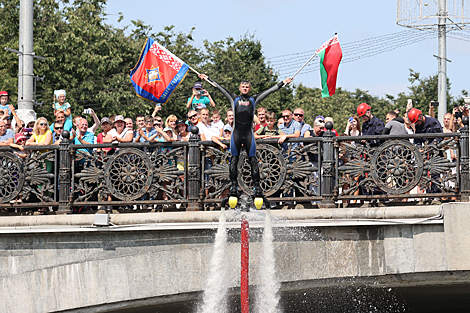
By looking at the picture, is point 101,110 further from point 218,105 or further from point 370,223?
point 370,223

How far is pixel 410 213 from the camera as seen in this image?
32.0 ft

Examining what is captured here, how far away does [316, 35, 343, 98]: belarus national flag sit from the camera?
37.4 feet

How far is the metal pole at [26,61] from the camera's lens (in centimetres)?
1394

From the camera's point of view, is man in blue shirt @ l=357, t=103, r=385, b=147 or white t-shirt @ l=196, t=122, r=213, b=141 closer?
man in blue shirt @ l=357, t=103, r=385, b=147

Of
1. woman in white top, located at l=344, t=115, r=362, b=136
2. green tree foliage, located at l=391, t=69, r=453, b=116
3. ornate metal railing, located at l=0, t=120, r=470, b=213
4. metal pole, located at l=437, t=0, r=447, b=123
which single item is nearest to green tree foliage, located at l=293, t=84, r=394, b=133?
green tree foliage, located at l=391, t=69, r=453, b=116

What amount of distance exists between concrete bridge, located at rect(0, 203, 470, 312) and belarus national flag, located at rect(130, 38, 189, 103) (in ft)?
9.20

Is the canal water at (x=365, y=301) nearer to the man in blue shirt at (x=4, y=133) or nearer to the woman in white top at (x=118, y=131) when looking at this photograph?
the woman in white top at (x=118, y=131)

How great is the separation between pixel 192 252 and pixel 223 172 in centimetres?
142

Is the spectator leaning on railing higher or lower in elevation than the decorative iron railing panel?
higher

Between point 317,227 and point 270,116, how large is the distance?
230cm

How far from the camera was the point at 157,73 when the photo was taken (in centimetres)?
1196

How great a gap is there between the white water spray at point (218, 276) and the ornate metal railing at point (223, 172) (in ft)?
2.44

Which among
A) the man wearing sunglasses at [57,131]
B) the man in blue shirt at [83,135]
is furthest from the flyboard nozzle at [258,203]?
the man wearing sunglasses at [57,131]

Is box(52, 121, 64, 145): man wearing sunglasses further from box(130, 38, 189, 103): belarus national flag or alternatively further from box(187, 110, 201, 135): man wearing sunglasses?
box(187, 110, 201, 135): man wearing sunglasses
